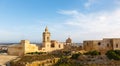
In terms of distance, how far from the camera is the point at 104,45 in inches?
1598

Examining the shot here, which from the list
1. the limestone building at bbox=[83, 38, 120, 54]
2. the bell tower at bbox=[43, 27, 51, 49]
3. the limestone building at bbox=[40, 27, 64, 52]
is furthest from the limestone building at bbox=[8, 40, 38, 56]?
the limestone building at bbox=[83, 38, 120, 54]

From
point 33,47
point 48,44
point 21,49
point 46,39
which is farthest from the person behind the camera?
point 46,39

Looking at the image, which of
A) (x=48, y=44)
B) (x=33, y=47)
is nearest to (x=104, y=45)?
(x=48, y=44)

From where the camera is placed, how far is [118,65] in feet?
92.6

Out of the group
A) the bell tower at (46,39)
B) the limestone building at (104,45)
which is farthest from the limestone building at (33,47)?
the limestone building at (104,45)

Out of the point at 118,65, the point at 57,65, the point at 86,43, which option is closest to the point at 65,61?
the point at 57,65

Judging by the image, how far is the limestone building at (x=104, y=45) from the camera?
39.4 m

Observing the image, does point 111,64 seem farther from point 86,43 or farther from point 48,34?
point 48,34

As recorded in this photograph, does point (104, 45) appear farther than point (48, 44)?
No

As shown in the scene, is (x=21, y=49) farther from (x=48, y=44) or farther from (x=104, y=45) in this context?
(x=104, y=45)

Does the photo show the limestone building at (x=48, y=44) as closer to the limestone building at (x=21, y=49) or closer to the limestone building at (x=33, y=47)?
the limestone building at (x=33, y=47)

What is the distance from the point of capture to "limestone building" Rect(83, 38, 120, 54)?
39.4 m

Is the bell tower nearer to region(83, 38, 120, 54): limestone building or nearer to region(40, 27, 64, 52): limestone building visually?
region(40, 27, 64, 52): limestone building

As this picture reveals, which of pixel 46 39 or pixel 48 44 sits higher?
pixel 46 39
